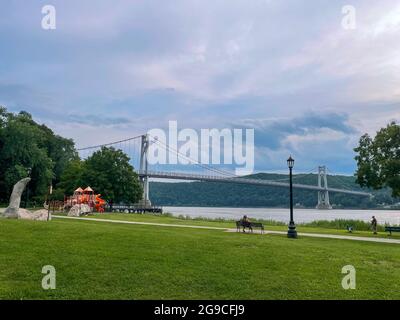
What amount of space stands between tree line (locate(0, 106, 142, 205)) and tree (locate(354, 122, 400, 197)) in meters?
31.4

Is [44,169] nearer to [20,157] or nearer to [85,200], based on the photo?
[20,157]

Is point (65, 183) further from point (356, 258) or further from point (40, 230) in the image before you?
point (356, 258)

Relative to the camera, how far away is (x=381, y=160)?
22.3m

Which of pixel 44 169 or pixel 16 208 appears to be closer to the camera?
pixel 16 208

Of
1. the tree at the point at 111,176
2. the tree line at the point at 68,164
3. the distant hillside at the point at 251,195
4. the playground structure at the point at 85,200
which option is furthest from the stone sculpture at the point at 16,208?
the distant hillside at the point at 251,195

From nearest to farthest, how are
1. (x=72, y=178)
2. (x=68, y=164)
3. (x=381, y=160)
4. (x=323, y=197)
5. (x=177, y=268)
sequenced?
(x=177, y=268) → (x=381, y=160) → (x=72, y=178) → (x=68, y=164) → (x=323, y=197)

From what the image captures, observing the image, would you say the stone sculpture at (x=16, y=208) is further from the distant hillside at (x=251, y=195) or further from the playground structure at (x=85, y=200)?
the distant hillside at (x=251, y=195)

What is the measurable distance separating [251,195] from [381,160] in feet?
210

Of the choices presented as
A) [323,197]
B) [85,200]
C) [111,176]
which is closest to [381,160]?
[85,200]

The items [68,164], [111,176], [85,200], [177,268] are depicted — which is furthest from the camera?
[68,164]

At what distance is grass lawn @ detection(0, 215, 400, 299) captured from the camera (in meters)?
7.47

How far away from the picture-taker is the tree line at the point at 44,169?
42.9 m

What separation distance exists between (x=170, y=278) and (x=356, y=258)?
578cm

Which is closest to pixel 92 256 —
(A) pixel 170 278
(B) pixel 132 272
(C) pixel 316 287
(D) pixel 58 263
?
(D) pixel 58 263
